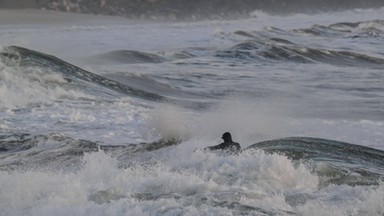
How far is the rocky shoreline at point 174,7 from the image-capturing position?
52.7m

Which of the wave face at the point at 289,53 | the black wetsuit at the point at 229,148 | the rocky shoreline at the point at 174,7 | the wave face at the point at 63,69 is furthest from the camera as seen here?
the rocky shoreline at the point at 174,7

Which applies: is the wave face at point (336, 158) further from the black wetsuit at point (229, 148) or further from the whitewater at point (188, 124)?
the black wetsuit at point (229, 148)

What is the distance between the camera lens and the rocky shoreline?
52.7 meters

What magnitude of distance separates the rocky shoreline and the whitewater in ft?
41.3

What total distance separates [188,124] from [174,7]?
42127mm

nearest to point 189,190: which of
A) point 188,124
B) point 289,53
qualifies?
point 188,124

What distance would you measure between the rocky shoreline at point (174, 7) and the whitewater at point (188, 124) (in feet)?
41.3

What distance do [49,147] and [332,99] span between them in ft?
30.2

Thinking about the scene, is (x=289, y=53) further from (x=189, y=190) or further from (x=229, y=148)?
(x=189, y=190)

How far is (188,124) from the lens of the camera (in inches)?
650

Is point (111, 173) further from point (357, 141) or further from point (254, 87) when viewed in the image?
point (254, 87)

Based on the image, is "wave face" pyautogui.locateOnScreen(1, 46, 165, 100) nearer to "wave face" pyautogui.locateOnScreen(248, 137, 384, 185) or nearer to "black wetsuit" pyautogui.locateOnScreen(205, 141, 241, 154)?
"wave face" pyautogui.locateOnScreen(248, 137, 384, 185)

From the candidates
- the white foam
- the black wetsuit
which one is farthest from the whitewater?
the black wetsuit

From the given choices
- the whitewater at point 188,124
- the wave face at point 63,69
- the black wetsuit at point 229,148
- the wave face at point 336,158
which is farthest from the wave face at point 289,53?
the black wetsuit at point 229,148
